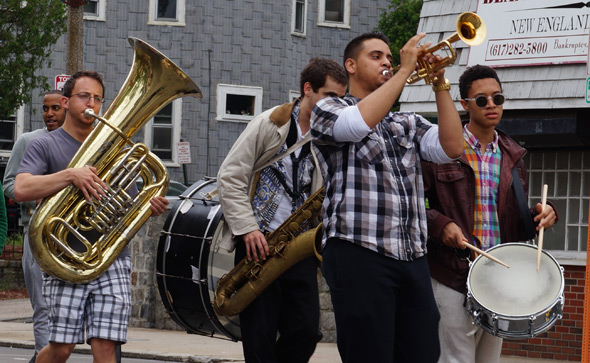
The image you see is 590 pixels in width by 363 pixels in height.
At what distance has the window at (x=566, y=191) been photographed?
36.8 ft

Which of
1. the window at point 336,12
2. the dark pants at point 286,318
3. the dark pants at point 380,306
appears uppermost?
the window at point 336,12

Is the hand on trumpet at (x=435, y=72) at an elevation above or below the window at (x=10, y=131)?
above

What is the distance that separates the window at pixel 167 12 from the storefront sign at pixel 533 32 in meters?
17.8

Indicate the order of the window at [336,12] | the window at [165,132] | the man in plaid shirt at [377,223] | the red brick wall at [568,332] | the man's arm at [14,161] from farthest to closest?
the window at [336,12]
the window at [165,132]
the red brick wall at [568,332]
the man's arm at [14,161]
the man in plaid shirt at [377,223]

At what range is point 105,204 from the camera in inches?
251

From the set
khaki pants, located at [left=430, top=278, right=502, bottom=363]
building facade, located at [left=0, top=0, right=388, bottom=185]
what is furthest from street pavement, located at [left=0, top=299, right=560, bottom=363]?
building facade, located at [left=0, top=0, right=388, bottom=185]

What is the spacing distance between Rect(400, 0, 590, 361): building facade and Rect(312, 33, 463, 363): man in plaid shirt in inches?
219

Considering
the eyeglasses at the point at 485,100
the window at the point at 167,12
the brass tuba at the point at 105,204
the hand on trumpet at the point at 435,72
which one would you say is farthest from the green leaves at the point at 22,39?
the hand on trumpet at the point at 435,72

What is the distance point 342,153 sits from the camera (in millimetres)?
5160

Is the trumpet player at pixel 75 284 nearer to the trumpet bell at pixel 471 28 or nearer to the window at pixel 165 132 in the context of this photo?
the trumpet bell at pixel 471 28

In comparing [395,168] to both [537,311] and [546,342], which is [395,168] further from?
[546,342]

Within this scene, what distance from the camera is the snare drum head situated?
5.59 m

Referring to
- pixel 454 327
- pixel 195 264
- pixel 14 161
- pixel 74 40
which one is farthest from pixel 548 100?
pixel 74 40

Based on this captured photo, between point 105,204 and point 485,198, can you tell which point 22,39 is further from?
point 485,198
